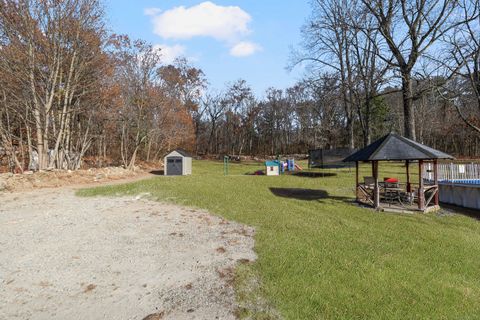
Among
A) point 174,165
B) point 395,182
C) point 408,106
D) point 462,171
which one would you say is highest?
point 408,106

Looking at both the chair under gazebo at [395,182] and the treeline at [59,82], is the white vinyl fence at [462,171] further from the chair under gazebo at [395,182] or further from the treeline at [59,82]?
the treeline at [59,82]

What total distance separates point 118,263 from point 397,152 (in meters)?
8.27

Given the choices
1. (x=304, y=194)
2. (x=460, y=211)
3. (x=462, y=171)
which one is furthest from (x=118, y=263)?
(x=462, y=171)

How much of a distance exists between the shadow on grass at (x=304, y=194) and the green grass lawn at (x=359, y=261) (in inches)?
Result: 52.7

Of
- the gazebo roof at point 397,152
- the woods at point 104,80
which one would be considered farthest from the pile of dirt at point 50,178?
the gazebo roof at point 397,152

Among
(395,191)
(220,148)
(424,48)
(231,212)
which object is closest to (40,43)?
(231,212)

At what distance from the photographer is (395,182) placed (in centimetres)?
1052

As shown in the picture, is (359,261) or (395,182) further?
(395,182)

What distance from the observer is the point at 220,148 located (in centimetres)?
5459

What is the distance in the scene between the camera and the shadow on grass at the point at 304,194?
11070mm

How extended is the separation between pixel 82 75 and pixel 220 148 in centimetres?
3773

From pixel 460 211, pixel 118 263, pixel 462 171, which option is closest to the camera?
pixel 118 263

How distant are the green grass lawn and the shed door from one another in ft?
32.2

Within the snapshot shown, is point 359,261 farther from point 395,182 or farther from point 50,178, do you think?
point 50,178
